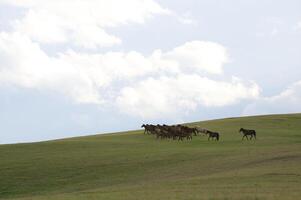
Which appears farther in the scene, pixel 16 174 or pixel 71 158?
pixel 71 158

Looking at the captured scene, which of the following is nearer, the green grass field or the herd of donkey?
the green grass field

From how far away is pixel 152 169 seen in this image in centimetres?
3591

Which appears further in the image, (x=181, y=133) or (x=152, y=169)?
(x=181, y=133)

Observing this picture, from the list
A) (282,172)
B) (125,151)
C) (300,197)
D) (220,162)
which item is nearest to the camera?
(300,197)

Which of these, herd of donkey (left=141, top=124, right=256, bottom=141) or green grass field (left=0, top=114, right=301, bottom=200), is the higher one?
herd of donkey (left=141, top=124, right=256, bottom=141)

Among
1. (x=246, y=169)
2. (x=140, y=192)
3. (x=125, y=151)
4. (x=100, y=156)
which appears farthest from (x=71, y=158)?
(x=140, y=192)

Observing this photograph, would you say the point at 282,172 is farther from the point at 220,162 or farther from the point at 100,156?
the point at 100,156

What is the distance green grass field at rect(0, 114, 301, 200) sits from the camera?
2420 centimetres

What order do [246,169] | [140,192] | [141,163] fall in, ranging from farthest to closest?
1. [141,163]
2. [246,169]
3. [140,192]

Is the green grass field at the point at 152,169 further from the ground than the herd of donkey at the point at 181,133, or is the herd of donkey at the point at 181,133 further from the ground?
the herd of donkey at the point at 181,133

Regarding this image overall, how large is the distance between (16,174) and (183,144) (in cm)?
1776

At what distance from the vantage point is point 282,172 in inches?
1120

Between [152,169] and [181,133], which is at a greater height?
[181,133]

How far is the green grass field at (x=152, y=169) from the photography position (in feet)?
79.4
